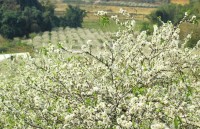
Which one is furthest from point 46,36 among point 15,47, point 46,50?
point 46,50

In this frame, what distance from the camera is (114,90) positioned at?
6730 mm

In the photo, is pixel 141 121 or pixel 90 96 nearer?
pixel 141 121

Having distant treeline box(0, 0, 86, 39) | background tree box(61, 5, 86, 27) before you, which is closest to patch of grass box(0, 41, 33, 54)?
distant treeline box(0, 0, 86, 39)

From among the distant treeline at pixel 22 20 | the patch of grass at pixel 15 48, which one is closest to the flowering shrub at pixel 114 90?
the patch of grass at pixel 15 48

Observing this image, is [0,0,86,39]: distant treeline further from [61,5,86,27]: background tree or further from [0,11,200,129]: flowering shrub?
[0,11,200,129]: flowering shrub

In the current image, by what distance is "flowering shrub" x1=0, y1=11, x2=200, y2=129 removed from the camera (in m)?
6.26

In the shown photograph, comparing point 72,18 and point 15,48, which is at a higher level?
point 15,48

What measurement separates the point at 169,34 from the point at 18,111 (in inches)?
121

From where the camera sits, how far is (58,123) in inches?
297

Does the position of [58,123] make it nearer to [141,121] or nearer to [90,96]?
[90,96]

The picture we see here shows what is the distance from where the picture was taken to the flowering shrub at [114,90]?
20.5 feet

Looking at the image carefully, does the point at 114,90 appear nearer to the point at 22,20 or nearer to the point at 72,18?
the point at 22,20

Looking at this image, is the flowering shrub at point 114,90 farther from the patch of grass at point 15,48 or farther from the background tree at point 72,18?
the background tree at point 72,18

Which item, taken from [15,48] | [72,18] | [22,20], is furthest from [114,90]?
[72,18]
